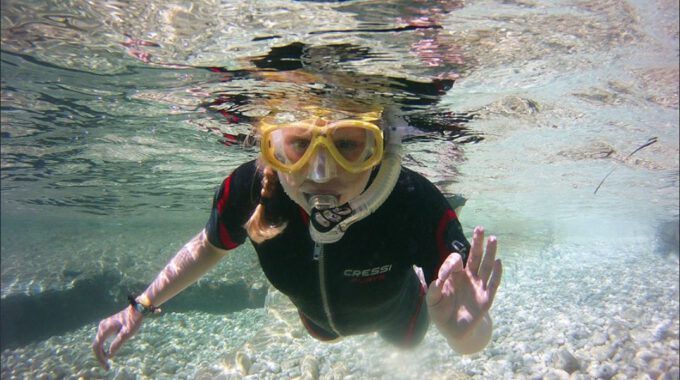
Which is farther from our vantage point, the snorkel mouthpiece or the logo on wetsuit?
the logo on wetsuit

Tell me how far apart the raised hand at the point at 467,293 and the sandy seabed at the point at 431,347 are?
12.9 feet

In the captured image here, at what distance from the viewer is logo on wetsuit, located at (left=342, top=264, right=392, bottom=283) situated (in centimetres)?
333

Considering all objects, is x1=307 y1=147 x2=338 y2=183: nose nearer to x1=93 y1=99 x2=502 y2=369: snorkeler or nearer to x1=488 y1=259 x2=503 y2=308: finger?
x1=93 y1=99 x2=502 y2=369: snorkeler

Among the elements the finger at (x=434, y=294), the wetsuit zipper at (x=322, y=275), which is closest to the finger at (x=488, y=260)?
the finger at (x=434, y=294)

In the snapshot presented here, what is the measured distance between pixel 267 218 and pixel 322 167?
91 cm

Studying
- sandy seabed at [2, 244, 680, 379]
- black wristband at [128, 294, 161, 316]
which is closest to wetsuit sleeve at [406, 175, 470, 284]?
black wristband at [128, 294, 161, 316]

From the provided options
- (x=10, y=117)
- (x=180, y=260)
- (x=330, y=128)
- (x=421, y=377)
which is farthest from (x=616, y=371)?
(x=10, y=117)

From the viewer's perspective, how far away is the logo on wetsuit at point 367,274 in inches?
131

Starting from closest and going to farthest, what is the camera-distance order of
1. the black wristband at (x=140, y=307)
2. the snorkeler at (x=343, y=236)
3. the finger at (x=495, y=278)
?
the finger at (x=495, y=278) → the snorkeler at (x=343, y=236) → the black wristband at (x=140, y=307)

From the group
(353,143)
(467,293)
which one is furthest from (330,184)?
(467,293)

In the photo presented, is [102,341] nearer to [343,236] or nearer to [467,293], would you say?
[343,236]

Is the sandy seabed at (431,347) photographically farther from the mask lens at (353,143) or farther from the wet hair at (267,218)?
the mask lens at (353,143)

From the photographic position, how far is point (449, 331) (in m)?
2.69

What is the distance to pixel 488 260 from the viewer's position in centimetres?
253
